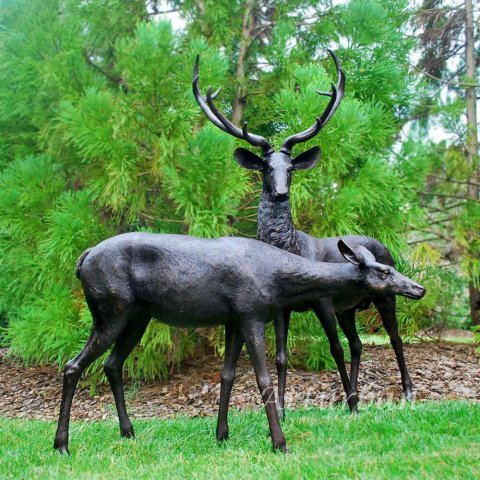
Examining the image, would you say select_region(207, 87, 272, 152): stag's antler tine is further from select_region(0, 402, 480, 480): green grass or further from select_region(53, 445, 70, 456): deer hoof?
select_region(53, 445, 70, 456): deer hoof

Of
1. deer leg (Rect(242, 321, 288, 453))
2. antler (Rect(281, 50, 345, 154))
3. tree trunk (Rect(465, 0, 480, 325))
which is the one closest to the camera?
deer leg (Rect(242, 321, 288, 453))

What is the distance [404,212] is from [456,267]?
3.19 m

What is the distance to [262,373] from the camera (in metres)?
3.59

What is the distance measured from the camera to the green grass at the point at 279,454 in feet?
9.95

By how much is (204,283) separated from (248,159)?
4.16 ft

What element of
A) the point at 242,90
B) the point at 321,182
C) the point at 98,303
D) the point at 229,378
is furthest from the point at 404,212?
the point at 98,303

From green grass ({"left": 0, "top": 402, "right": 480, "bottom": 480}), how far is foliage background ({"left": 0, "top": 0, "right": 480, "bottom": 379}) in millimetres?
1967

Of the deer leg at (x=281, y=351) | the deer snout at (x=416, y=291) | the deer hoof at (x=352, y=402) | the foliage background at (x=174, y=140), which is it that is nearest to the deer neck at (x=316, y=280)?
the deer snout at (x=416, y=291)

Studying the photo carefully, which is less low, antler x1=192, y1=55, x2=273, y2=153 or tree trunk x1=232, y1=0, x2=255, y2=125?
tree trunk x1=232, y1=0, x2=255, y2=125

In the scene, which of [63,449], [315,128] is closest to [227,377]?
[63,449]

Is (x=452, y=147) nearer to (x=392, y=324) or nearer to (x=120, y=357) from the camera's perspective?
(x=392, y=324)

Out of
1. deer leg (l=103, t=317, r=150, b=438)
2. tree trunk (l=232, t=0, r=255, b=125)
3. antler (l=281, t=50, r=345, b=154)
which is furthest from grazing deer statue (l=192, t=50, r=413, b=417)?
tree trunk (l=232, t=0, r=255, b=125)

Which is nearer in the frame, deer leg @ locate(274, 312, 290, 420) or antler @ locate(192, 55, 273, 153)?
deer leg @ locate(274, 312, 290, 420)

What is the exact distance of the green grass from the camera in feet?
9.95
